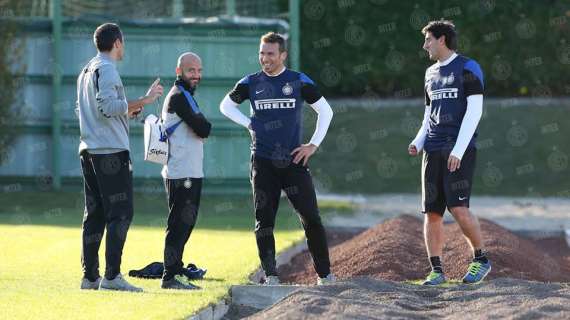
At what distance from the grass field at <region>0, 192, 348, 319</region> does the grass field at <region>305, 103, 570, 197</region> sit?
415 centimetres

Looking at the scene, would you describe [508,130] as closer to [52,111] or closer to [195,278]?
[52,111]

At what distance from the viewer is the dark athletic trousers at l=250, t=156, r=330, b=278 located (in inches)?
415

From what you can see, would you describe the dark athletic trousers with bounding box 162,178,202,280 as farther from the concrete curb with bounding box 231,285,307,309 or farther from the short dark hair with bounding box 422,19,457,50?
the short dark hair with bounding box 422,19,457,50

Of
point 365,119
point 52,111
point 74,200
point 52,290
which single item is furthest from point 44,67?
point 52,290

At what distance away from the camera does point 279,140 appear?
10.5 meters

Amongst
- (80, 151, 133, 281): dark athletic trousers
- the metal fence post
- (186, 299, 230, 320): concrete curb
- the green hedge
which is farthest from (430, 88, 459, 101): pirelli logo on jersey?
the green hedge

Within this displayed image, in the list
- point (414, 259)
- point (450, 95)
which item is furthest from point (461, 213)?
point (414, 259)

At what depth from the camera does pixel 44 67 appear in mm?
22328

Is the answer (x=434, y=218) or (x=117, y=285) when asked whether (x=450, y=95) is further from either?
(x=117, y=285)

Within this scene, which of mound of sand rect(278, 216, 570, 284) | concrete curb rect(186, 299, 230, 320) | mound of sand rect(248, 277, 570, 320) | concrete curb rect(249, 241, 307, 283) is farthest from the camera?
mound of sand rect(278, 216, 570, 284)

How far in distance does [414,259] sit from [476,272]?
1932 mm

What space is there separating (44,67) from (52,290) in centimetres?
1274

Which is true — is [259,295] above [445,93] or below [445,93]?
below

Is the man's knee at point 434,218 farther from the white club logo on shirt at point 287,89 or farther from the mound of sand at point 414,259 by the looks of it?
the white club logo on shirt at point 287,89
